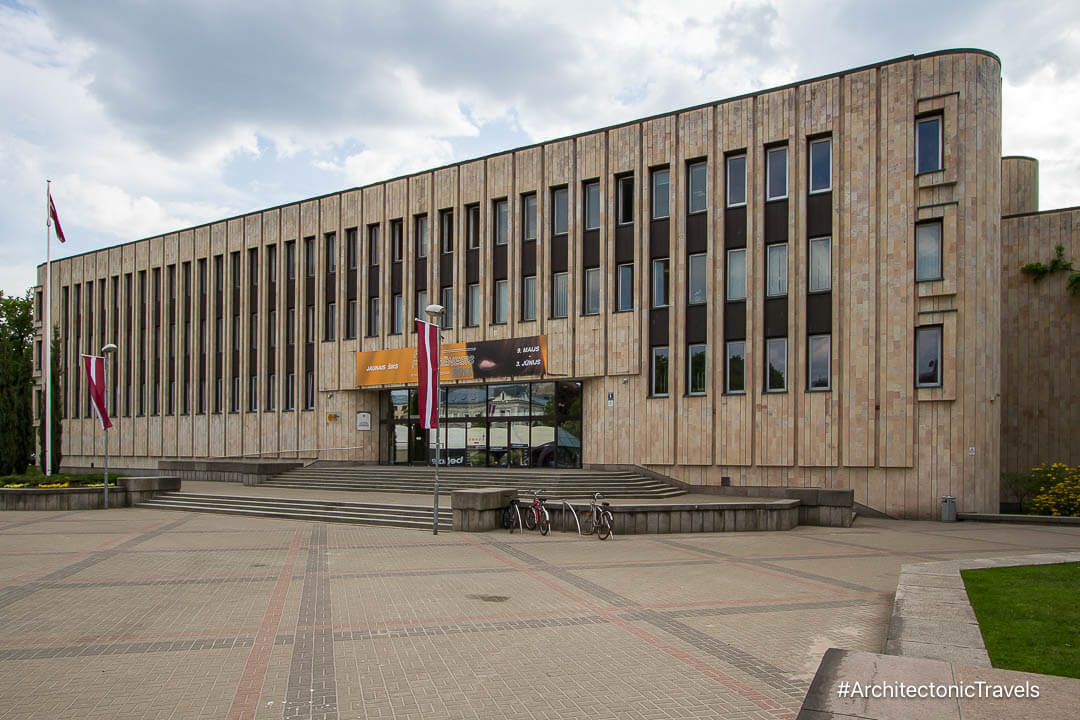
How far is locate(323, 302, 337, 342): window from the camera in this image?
3634cm

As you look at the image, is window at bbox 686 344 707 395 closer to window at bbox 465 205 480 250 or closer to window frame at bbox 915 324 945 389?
window frame at bbox 915 324 945 389

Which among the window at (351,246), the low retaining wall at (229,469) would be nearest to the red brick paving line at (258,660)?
the low retaining wall at (229,469)

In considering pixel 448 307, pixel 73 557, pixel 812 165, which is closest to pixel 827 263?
pixel 812 165

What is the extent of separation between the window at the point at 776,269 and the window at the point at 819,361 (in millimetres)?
1866

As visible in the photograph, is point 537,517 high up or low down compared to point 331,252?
down

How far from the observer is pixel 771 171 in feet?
85.8

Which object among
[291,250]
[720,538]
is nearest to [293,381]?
[291,250]

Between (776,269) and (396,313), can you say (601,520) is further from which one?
(396,313)

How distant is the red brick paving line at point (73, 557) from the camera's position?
1259 centimetres

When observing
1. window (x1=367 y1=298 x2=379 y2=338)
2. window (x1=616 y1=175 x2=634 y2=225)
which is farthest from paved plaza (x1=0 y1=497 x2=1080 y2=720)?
window (x1=367 y1=298 x2=379 y2=338)

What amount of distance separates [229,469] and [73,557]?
20314mm

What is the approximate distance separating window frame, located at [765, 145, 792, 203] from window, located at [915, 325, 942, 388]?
595 cm

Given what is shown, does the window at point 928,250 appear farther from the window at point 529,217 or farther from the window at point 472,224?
the window at point 472,224

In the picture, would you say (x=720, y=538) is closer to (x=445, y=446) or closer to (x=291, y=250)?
(x=445, y=446)
